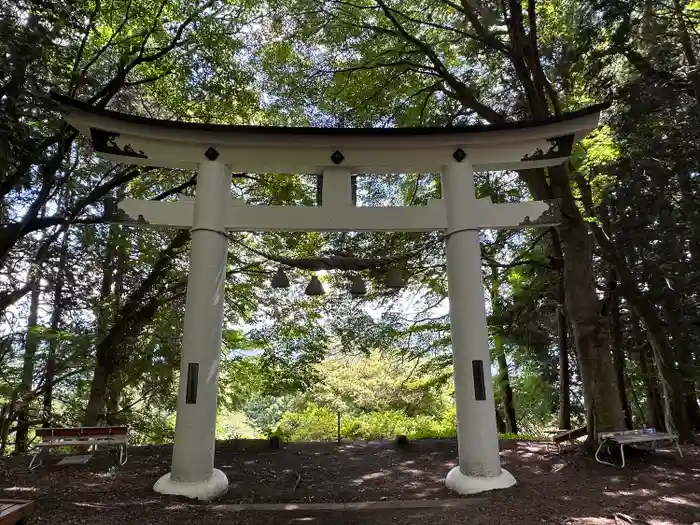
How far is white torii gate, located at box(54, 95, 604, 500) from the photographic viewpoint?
5.16m

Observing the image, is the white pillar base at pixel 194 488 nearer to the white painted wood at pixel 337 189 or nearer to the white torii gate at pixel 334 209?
the white torii gate at pixel 334 209

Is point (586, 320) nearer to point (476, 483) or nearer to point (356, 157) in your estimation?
point (476, 483)

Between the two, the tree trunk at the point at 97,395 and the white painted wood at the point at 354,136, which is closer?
the white painted wood at the point at 354,136

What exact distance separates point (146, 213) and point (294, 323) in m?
6.38

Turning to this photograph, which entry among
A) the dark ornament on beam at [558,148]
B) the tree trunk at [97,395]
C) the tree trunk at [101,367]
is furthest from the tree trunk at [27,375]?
the dark ornament on beam at [558,148]

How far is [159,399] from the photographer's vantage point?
11.6 meters

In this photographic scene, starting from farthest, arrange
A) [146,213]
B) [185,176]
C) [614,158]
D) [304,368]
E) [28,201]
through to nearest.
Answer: [304,368]
[185,176]
[614,158]
[28,201]
[146,213]

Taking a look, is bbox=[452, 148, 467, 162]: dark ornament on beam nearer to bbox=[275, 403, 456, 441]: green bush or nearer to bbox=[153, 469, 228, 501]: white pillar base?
bbox=[153, 469, 228, 501]: white pillar base

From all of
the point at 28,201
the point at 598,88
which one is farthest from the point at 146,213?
the point at 598,88

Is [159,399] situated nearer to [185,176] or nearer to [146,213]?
[185,176]

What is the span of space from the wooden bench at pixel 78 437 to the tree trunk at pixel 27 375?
157 inches

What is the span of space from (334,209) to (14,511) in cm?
417

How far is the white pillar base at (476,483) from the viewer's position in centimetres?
496

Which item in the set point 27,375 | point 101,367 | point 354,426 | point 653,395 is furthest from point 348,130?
point 653,395
